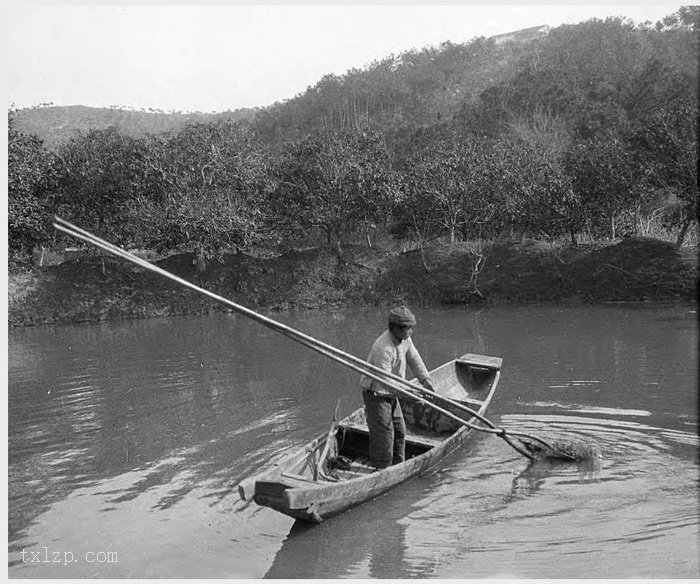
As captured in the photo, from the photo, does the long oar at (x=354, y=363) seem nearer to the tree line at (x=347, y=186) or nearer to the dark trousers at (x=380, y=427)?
the dark trousers at (x=380, y=427)

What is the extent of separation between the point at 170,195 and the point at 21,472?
51.6 ft

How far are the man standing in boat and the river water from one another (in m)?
0.44

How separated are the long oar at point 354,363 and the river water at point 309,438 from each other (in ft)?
0.87

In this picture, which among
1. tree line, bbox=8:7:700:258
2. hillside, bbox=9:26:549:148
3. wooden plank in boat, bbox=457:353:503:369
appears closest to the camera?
wooden plank in boat, bbox=457:353:503:369

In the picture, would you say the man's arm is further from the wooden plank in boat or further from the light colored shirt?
the wooden plank in boat

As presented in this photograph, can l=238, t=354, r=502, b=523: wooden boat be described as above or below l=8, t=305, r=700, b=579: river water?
above

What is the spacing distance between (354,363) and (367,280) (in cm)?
1653

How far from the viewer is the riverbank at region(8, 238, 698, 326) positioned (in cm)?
1923

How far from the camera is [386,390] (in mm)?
6227

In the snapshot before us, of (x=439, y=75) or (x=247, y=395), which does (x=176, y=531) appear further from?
(x=439, y=75)

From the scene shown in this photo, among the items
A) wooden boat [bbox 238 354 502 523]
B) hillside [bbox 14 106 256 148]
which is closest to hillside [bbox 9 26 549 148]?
hillside [bbox 14 106 256 148]

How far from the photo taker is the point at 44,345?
1623cm

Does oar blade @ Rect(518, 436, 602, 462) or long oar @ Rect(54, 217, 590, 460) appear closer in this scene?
long oar @ Rect(54, 217, 590, 460)

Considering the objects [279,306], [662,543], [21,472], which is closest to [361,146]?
[279,306]
